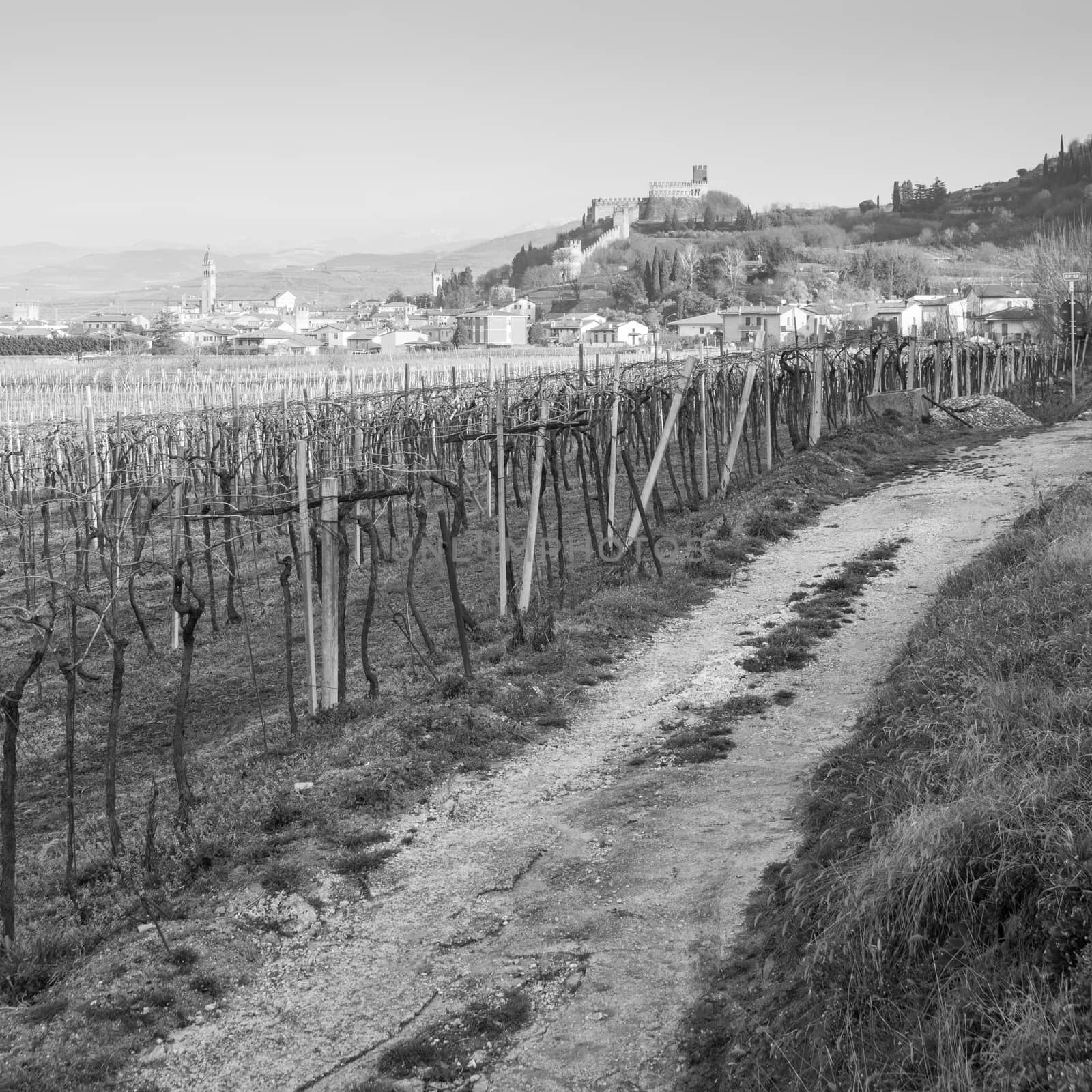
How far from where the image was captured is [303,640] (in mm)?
14383

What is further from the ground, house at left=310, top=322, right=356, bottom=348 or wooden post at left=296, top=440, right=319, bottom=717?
house at left=310, top=322, right=356, bottom=348

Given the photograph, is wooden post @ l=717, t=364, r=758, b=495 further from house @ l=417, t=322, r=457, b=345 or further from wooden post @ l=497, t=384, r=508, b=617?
house @ l=417, t=322, r=457, b=345

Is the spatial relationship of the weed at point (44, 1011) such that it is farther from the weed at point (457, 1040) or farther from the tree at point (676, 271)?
the tree at point (676, 271)

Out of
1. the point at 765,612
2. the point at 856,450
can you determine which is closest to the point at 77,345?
the point at 856,450

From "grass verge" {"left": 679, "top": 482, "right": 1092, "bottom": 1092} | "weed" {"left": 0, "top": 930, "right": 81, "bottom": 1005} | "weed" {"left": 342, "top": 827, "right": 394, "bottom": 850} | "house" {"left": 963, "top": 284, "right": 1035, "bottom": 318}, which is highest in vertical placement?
"house" {"left": 963, "top": 284, "right": 1035, "bottom": 318}

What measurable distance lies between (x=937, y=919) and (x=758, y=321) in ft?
280

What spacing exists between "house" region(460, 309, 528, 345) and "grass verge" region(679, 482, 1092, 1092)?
109933 mm

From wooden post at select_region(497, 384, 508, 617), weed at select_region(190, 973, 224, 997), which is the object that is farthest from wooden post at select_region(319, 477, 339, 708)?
weed at select_region(190, 973, 224, 997)

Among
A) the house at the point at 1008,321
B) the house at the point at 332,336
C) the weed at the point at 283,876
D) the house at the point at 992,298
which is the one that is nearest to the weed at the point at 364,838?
the weed at the point at 283,876

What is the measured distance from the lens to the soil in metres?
5.40

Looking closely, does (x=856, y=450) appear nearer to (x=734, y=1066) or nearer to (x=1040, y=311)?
(x=734, y=1066)

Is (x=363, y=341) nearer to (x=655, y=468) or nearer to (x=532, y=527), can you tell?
(x=655, y=468)

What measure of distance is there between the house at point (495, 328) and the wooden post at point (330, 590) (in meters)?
106

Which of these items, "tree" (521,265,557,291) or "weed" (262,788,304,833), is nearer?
"weed" (262,788,304,833)
